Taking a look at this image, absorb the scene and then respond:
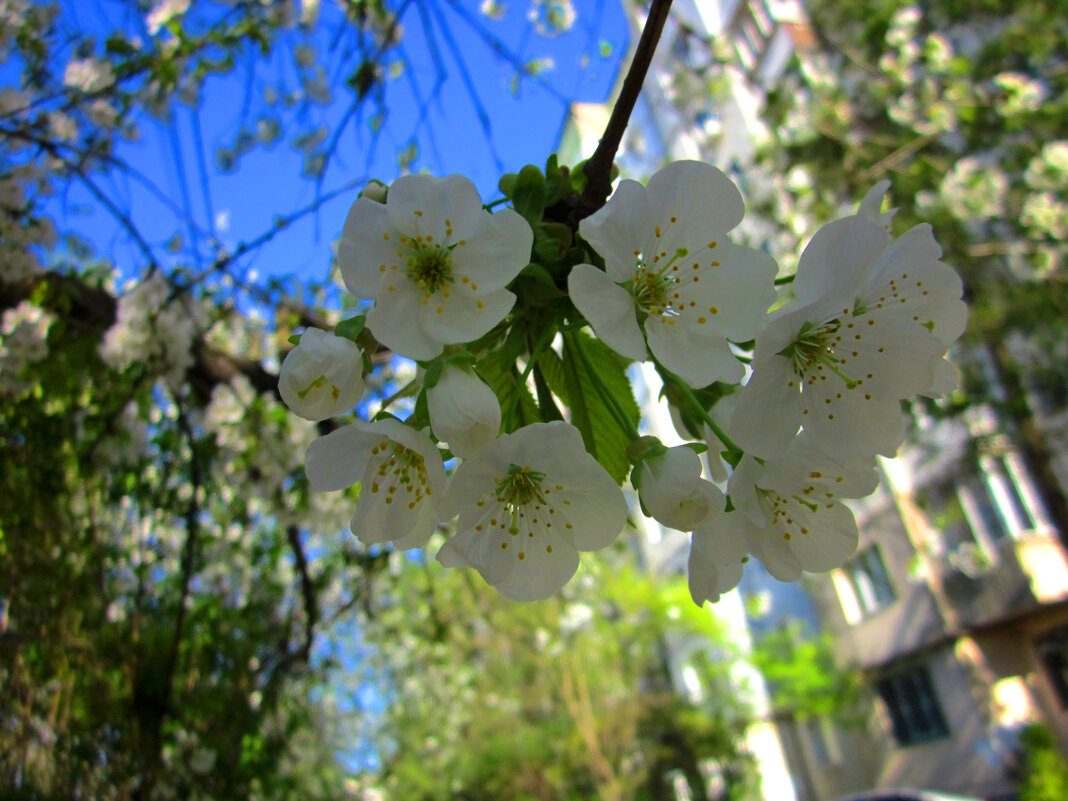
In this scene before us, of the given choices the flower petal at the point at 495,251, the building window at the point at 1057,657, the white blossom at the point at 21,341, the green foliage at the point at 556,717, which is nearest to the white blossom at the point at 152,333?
the white blossom at the point at 21,341

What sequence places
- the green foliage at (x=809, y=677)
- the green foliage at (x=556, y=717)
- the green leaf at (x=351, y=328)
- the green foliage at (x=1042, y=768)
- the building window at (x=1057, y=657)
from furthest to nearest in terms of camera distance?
the green foliage at (x=809, y=677)
the building window at (x=1057, y=657)
the green foliage at (x=556, y=717)
the green foliage at (x=1042, y=768)
the green leaf at (x=351, y=328)

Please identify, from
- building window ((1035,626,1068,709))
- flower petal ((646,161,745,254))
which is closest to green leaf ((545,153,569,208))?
flower petal ((646,161,745,254))

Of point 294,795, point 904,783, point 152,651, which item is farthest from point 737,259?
point 904,783

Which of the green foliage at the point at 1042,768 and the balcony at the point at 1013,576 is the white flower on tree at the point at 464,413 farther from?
the balcony at the point at 1013,576

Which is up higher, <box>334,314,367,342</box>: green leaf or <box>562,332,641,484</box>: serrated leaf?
A: <box>334,314,367,342</box>: green leaf

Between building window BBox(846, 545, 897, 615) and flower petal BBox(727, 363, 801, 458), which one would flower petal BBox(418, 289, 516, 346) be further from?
building window BBox(846, 545, 897, 615)

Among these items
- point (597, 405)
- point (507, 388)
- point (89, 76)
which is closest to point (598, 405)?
point (597, 405)

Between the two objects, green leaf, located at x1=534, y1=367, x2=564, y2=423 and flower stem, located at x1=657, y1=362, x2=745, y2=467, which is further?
green leaf, located at x1=534, y1=367, x2=564, y2=423
